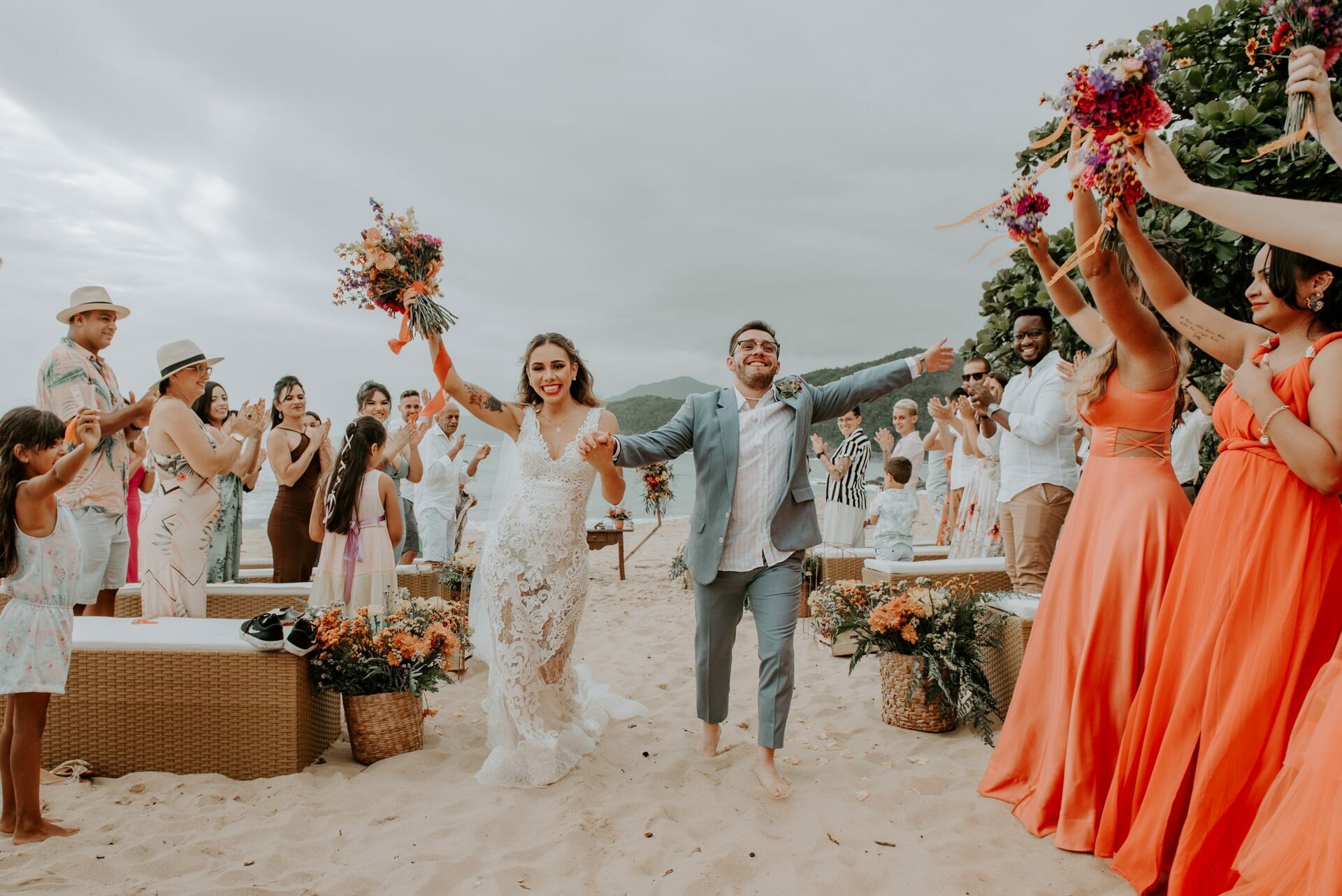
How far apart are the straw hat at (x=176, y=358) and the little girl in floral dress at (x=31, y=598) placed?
1171 mm

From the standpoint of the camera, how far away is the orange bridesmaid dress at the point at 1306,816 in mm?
2086

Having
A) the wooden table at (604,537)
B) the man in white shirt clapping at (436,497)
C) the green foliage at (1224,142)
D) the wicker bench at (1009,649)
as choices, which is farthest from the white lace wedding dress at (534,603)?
the wooden table at (604,537)

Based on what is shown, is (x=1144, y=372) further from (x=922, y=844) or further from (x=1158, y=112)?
(x=922, y=844)

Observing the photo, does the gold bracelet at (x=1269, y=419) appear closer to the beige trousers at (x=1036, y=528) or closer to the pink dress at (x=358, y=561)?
the beige trousers at (x=1036, y=528)

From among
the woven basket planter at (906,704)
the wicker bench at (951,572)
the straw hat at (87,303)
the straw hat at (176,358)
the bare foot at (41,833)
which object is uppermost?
the straw hat at (87,303)

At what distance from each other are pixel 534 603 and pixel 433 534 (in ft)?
15.2

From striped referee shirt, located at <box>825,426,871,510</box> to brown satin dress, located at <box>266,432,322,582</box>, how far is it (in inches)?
191

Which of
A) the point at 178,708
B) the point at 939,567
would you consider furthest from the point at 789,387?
the point at 178,708

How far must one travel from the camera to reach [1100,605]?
129 inches

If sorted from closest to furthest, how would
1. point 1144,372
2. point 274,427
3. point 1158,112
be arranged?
point 1158,112 < point 1144,372 < point 274,427

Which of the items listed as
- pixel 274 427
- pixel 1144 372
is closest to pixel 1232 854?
pixel 1144 372

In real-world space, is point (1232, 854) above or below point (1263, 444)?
below

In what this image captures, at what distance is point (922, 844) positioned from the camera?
3.45 m

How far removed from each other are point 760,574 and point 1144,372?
2053 mm
